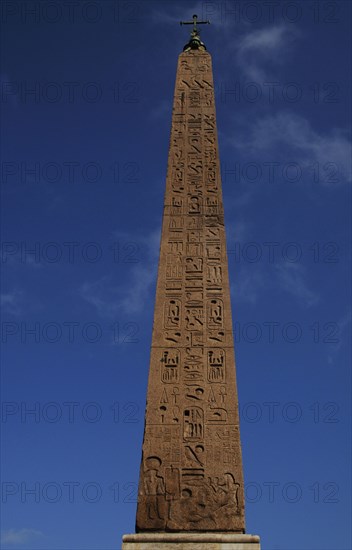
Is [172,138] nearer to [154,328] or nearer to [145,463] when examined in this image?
[154,328]

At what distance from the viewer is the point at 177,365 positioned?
25.2 ft

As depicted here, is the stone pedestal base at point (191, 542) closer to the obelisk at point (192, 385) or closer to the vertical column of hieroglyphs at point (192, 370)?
the obelisk at point (192, 385)

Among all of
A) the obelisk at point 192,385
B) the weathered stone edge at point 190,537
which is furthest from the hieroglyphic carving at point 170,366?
the weathered stone edge at point 190,537

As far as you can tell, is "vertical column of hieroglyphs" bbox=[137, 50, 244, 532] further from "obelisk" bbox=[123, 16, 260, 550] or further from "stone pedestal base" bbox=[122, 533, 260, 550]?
"stone pedestal base" bbox=[122, 533, 260, 550]

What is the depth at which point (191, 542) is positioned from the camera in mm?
6770

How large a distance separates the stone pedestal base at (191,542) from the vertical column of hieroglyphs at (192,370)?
0.12 m

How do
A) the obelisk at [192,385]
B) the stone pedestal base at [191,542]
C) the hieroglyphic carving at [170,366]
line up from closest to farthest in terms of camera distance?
the stone pedestal base at [191,542], the obelisk at [192,385], the hieroglyphic carving at [170,366]

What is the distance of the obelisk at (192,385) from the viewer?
6.93 m

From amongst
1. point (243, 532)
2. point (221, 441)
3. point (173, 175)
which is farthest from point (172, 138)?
point (243, 532)

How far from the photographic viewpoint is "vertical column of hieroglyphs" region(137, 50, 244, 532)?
7.02 m

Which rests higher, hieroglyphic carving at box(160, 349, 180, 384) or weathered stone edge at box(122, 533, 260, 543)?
hieroglyphic carving at box(160, 349, 180, 384)

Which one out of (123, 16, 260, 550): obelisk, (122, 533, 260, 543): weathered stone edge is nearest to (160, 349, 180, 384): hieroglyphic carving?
(123, 16, 260, 550): obelisk

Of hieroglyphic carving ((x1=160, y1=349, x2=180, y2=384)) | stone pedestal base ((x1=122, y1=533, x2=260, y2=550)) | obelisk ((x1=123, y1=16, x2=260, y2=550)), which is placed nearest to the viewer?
stone pedestal base ((x1=122, y1=533, x2=260, y2=550))

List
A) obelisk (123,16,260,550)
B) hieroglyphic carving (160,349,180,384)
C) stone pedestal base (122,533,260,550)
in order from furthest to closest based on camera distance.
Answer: hieroglyphic carving (160,349,180,384)
obelisk (123,16,260,550)
stone pedestal base (122,533,260,550)
